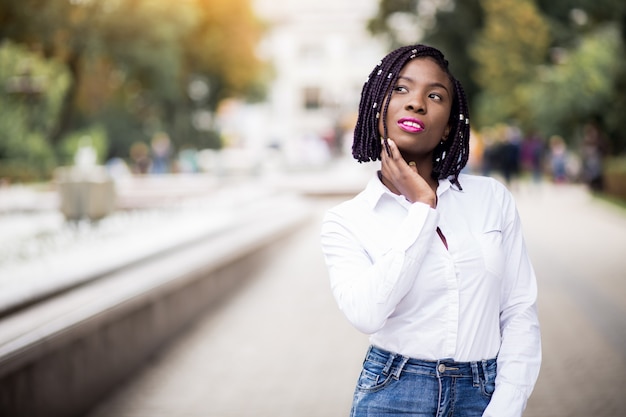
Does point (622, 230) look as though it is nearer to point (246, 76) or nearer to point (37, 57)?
point (37, 57)

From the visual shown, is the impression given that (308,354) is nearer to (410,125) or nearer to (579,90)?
(410,125)

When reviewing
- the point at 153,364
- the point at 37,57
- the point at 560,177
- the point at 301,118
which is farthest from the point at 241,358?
the point at 301,118

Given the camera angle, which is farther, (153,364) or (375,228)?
(153,364)

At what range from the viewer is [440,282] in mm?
2381

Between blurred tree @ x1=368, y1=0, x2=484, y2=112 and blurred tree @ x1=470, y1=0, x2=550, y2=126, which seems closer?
blurred tree @ x1=470, y1=0, x2=550, y2=126

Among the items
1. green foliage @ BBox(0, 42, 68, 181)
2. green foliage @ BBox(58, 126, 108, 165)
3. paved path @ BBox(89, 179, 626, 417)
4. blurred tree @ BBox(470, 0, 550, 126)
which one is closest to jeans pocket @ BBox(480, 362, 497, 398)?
paved path @ BBox(89, 179, 626, 417)

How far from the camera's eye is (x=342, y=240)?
2406 mm

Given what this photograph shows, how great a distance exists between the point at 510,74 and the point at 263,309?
106ft

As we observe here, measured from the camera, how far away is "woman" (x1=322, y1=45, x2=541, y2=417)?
2383mm

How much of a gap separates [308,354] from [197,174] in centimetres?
3233

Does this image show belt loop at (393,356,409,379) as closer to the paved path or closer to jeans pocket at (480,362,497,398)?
jeans pocket at (480,362,497,398)

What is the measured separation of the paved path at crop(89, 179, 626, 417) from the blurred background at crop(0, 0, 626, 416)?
0.04 meters

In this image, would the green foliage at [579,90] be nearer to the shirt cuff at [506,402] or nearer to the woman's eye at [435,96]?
the woman's eye at [435,96]

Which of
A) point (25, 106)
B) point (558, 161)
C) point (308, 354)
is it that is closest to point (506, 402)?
point (308, 354)
